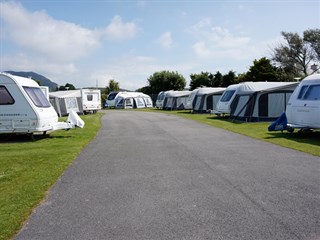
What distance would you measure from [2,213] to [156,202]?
2266 millimetres

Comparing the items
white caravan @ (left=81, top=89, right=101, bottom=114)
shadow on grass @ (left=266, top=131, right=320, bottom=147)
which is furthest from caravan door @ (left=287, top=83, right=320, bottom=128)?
white caravan @ (left=81, top=89, right=101, bottom=114)

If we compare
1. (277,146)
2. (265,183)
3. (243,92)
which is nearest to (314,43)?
(243,92)

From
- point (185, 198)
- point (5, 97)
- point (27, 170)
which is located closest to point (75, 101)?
point (5, 97)

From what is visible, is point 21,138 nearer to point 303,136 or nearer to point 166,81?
point 303,136

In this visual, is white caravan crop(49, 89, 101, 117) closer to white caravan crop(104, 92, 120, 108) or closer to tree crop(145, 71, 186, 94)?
white caravan crop(104, 92, 120, 108)

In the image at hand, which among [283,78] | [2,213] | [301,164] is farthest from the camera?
[283,78]

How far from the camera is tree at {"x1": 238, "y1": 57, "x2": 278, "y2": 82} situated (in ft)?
165

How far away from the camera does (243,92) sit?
2308 centimetres

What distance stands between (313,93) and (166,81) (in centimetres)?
5857

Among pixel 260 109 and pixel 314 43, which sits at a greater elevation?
pixel 314 43

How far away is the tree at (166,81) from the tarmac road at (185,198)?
61.8 m

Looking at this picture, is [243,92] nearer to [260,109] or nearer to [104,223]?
[260,109]

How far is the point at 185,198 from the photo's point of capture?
19.3 feet

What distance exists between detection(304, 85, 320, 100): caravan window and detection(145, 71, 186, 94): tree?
5794 centimetres
